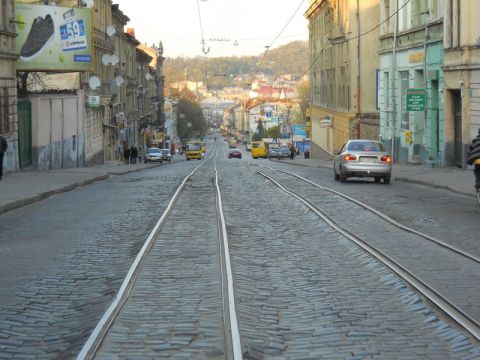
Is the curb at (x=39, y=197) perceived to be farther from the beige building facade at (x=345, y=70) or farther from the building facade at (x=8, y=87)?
the beige building facade at (x=345, y=70)

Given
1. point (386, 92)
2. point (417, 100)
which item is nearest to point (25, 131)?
point (417, 100)

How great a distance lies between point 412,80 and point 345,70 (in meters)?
21.6

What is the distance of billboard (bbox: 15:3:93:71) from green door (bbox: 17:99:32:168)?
155cm

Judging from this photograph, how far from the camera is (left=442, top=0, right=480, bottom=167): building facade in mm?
29516

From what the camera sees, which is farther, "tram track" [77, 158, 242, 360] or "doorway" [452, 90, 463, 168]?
"doorway" [452, 90, 463, 168]

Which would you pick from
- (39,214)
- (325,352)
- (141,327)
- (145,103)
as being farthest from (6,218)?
(145,103)

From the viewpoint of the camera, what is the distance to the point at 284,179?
29.3 metres

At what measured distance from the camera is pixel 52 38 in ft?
116

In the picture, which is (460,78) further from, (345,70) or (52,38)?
(345,70)

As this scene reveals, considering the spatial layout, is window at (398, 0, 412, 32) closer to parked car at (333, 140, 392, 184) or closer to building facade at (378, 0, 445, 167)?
building facade at (378, 0, 445, 167)

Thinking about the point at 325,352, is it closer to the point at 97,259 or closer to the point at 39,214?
the point at 97,259

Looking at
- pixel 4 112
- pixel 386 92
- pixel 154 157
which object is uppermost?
pixel 386 92

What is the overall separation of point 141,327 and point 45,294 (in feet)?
6.95

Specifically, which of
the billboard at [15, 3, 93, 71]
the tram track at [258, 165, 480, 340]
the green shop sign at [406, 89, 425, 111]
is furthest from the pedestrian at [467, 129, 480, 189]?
the billboard at [15, 3, 93, 71]
